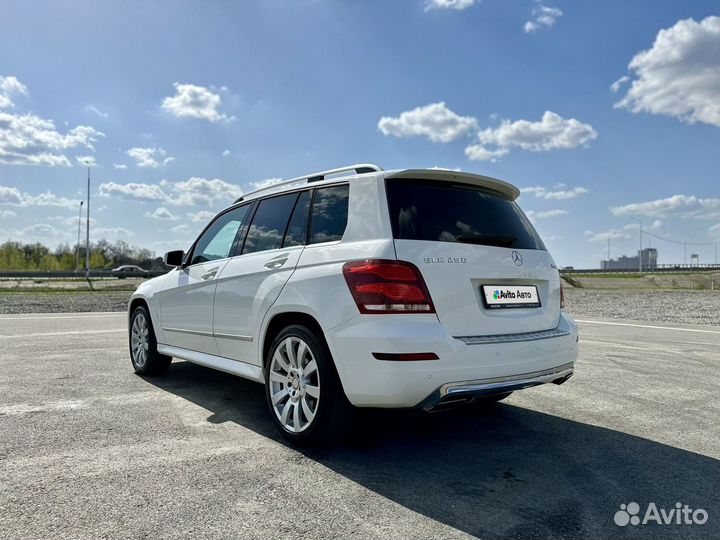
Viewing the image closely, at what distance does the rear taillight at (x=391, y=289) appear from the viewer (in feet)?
10.4

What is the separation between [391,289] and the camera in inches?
125

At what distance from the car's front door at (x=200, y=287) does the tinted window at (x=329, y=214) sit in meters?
1.17

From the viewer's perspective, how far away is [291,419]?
3.73 metres

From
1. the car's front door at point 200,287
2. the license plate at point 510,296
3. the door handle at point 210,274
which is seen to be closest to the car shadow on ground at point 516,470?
the car's front door at point 200,287

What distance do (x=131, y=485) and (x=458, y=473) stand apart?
1.92 metres

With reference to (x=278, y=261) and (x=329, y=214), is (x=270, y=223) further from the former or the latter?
(x=329, y=214)

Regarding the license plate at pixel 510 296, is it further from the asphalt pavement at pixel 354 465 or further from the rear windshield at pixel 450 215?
the asphalt pavement at pixel 354 465

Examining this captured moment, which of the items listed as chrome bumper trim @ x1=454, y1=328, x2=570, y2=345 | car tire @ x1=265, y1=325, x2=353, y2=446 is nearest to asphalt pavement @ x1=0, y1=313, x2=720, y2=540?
car tire @ x1=265, y1=325, x2=353, y2=446

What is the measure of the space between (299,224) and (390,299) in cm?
127

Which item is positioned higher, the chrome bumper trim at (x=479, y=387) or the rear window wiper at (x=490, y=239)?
the rear window wiper at (x=490, y=239)

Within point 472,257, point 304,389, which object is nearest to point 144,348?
point 304,389

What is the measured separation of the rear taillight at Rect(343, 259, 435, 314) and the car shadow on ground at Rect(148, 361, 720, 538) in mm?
896

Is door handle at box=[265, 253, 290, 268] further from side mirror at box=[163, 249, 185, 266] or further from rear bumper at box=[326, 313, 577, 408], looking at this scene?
side mirror at box=[163, 249, 185, 266]

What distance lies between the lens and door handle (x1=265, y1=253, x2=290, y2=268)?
3.99 metres
